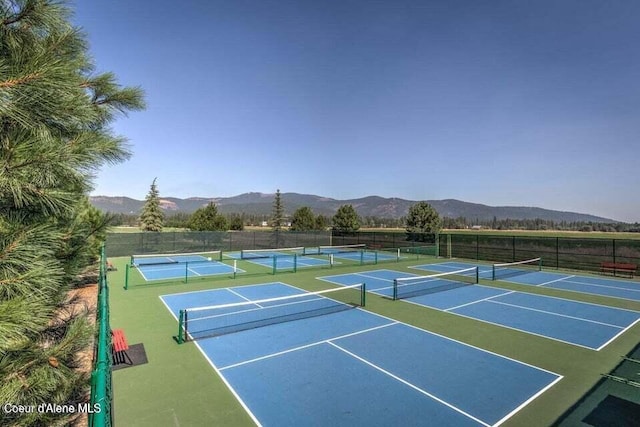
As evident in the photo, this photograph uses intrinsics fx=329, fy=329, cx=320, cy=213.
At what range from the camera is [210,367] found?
720 cm

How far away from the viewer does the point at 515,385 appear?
644cm

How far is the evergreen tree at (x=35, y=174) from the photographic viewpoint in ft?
6.00

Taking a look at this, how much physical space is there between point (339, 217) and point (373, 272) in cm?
2626

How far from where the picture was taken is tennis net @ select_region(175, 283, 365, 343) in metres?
9.23

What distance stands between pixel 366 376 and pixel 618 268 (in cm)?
2148

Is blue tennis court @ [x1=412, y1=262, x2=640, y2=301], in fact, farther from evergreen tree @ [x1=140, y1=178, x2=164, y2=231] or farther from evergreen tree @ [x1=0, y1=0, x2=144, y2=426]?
evergreen tree @ [x1=140, y1=178, x2=164, y2=231]

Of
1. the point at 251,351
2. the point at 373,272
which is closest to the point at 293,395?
the point at 251,351

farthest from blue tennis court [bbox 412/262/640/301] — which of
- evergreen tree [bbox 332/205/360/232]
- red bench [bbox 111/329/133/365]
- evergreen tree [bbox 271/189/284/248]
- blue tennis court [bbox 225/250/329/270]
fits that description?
evergreen tree [bbox 271/189/284/248]

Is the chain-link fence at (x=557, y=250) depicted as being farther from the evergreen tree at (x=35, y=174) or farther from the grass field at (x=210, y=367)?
the evergreen tree at (x=35, y=174)

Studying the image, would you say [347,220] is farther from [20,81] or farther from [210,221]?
[20,81]

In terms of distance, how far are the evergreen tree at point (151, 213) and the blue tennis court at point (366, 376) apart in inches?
1533

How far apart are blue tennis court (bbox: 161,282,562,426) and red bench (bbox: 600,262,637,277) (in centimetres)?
1819

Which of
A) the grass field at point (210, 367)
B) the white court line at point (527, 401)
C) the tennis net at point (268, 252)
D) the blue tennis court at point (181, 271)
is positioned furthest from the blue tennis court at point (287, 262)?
the white court line at point (527, 401)

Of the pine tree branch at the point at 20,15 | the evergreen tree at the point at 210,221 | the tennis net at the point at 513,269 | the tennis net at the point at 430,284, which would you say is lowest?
the tennis net at the point at 430,284
